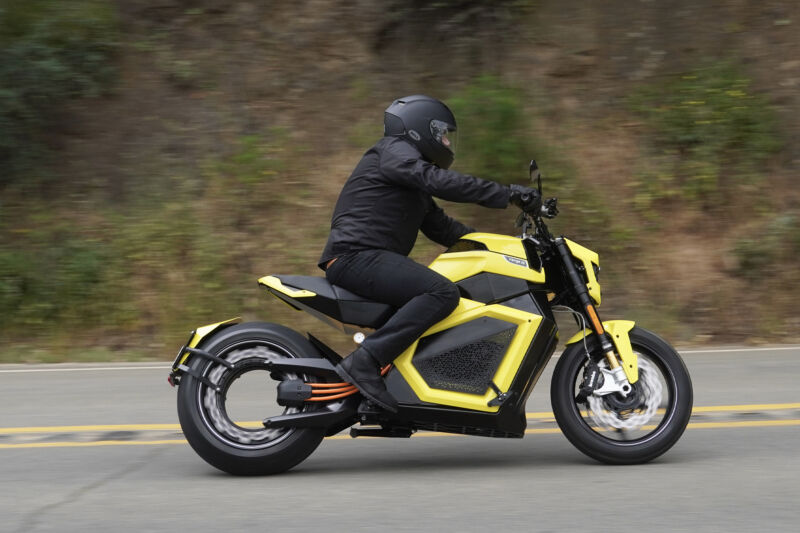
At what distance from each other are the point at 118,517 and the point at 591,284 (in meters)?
2.68

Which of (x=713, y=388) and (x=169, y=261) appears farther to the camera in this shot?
(x=169, y=261)

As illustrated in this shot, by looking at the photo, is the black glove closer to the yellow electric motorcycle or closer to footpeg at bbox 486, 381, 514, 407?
the yellow electric motorcycle

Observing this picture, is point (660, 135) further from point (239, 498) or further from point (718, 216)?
point (239, 498)

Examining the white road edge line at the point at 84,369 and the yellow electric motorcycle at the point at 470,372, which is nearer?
the yellow electric motorcycle at the point at 470,372

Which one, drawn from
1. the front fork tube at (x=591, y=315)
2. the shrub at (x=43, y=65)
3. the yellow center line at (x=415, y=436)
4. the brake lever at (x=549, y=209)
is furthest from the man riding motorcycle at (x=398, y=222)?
the shrub at (x=43, y=65)

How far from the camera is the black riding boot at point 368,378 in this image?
523 centimetres

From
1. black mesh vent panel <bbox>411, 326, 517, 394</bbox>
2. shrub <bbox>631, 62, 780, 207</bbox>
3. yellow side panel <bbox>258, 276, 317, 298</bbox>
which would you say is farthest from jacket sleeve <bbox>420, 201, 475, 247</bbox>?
shrub <bbox>631, 62, 780, 207</bbox>

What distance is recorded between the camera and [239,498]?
16.3ft

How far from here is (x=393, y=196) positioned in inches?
215

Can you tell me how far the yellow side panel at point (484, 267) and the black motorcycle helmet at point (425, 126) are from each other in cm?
58

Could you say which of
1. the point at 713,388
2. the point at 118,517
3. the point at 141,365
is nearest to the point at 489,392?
the point at 118,517

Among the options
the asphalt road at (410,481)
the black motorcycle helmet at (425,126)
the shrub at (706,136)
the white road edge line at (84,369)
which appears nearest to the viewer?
the asphalt road at (410,481)

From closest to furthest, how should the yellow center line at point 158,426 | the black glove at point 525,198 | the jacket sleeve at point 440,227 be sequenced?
the black glove at point 525,198 → the jacket sleeve at point 440,227 → the yellow center line at point 158,426

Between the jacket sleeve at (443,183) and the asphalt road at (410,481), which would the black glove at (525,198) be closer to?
the jacket sleeve at (443,183)
